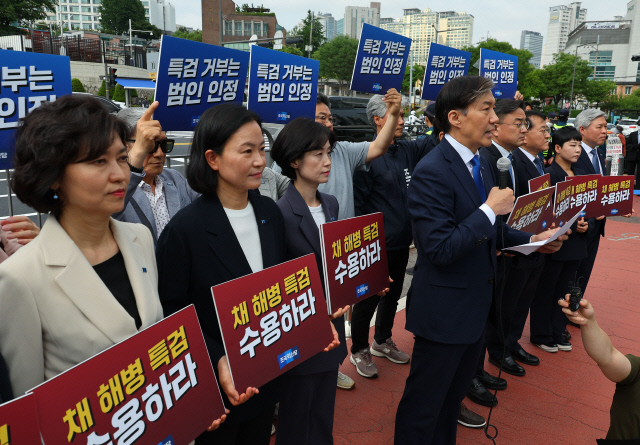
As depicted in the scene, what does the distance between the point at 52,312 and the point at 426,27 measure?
13875cm

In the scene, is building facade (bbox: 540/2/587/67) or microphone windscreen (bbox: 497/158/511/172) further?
building facade (bbox: 540/2/587/67)

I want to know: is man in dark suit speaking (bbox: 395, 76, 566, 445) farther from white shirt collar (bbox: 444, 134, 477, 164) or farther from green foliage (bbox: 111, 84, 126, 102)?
green foliage (bbox: 111, 84, 126, 102)

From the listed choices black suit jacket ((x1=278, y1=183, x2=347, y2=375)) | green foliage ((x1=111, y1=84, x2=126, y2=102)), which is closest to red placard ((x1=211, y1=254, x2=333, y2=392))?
black suit jacket ((x1=278, y1=183, x2=347, y2=375))

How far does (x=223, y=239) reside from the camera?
1.92 meters

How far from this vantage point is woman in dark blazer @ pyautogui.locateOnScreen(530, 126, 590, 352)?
170 inches

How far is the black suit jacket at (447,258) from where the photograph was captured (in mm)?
2387

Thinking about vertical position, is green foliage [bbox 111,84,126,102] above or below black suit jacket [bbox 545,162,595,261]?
above

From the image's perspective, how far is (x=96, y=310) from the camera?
148cm

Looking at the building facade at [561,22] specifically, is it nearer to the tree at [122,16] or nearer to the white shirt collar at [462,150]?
the tree at [122,16]

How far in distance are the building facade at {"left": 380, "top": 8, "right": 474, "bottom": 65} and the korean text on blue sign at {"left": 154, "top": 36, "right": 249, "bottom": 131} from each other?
12425cm

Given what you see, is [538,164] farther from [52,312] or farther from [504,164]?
[52,312]

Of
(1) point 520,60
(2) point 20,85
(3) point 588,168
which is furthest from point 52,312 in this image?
(1) point 520,60

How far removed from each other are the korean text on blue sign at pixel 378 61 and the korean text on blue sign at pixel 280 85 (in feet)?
1.38

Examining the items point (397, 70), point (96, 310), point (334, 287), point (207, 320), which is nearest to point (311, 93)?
point (397, 70)
